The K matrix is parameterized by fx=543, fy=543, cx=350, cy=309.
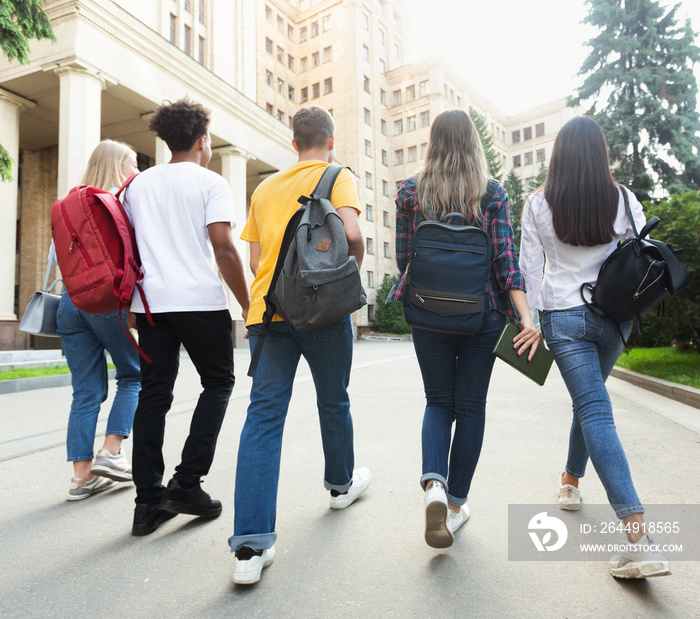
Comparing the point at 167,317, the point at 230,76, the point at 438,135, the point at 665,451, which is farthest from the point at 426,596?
the point at 230,76

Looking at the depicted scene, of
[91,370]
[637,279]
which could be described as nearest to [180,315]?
[91,370]

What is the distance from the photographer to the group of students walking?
2.33 m

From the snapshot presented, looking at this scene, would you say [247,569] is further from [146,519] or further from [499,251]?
[499,251]

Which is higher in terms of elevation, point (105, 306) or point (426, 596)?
point (105, 306)

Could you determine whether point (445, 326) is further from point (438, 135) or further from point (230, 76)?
point (230, 76)

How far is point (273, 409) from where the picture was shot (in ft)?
7.88

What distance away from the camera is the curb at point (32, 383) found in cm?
843

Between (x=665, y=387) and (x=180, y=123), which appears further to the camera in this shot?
(x=665, y=387)

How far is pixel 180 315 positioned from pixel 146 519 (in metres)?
1.04

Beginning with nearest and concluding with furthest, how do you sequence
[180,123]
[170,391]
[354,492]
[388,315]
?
[170,391]
[180,123]
[354,492]
[388,315]

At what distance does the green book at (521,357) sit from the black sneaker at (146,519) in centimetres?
185

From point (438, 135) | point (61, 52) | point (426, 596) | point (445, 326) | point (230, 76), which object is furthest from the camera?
point (230, 76)

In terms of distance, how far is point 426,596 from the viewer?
205 centimetres

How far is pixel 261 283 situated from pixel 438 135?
1.11 meters
